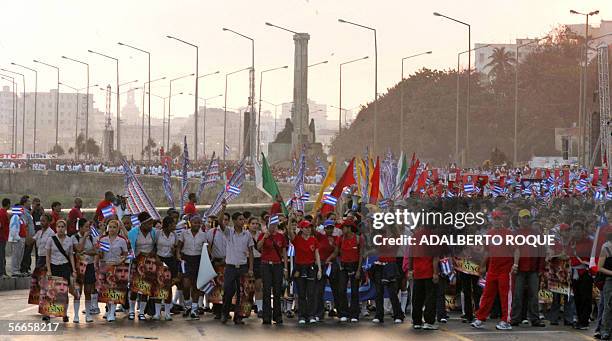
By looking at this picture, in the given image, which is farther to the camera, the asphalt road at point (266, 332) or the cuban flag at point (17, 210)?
the cuban flag at point (17, 210)

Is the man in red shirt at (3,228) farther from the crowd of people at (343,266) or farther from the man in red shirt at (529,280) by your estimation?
the man in red shirt at (529,280)

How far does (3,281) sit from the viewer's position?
80.9 ft

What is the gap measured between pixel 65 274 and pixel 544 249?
671 centimetres

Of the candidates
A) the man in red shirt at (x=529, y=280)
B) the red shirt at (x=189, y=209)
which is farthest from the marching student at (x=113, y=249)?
the man in red shirt at (x=529, y=280)

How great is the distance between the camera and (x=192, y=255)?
19234 mm

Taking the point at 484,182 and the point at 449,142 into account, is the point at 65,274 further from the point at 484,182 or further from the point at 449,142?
the point at 449,142

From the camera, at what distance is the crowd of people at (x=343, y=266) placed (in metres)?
17.8

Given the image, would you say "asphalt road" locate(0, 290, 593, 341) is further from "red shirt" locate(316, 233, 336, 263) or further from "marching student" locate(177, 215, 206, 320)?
"red shirt" locate(316, 233, 336, 263)

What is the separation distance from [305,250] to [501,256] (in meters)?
2.88

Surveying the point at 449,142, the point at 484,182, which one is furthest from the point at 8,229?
the point at 449,142

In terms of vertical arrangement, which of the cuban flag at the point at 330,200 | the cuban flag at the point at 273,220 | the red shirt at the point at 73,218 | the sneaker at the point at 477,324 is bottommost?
the sneaker at the point at 477,324

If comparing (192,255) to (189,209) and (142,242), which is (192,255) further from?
(189,209)

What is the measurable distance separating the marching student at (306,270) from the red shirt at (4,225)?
7.63 metres

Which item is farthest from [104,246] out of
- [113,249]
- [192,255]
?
[192,255]
